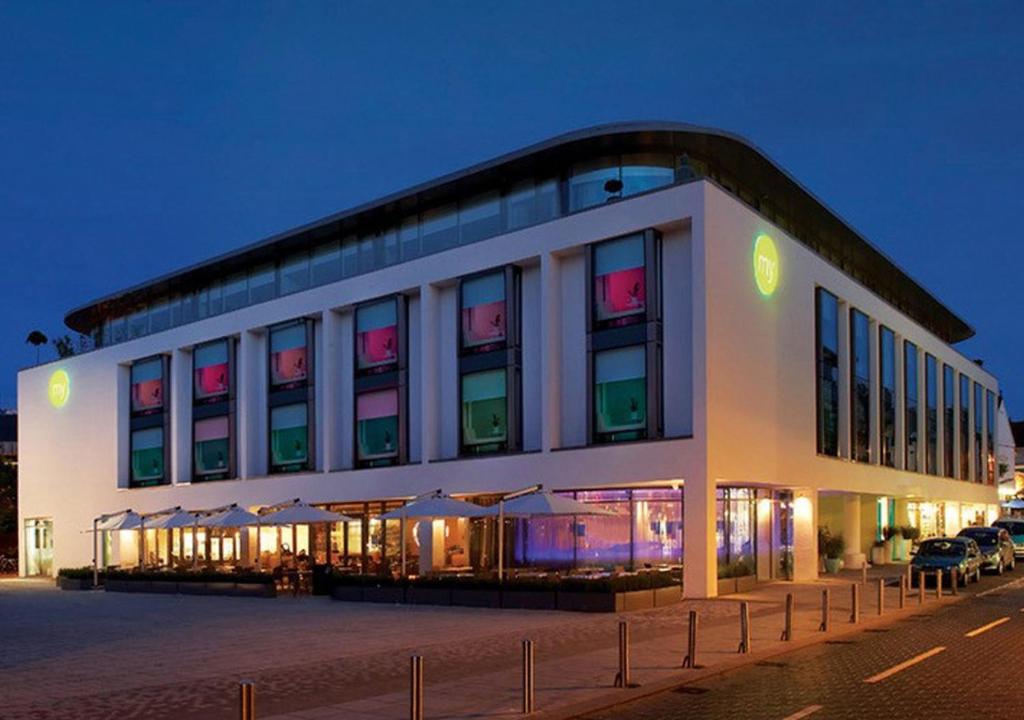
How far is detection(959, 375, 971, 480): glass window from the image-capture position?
215 feet

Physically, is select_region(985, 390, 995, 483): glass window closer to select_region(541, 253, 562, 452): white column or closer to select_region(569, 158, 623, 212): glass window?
select_region(569, 158, 623, 212): glass window

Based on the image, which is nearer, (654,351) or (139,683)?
(139,683)

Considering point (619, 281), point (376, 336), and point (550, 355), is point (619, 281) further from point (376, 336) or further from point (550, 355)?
point (376, 336)

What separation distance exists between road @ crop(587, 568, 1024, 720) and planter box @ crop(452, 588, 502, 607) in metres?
9.99

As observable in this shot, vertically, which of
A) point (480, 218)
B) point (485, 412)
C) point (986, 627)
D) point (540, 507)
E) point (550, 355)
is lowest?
point (986, 627)

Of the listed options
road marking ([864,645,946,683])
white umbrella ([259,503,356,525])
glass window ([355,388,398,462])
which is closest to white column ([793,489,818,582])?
glass window ([355,388,398,462])

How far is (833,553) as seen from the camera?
138 feet

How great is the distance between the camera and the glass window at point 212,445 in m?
49.9

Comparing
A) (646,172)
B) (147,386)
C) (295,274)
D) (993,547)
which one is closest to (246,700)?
(646,172)

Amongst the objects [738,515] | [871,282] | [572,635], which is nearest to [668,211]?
[738,515]

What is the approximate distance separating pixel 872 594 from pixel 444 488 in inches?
587

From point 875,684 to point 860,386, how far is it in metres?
31.7

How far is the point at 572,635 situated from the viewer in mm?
21016

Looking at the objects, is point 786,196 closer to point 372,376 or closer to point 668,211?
point 668,211
